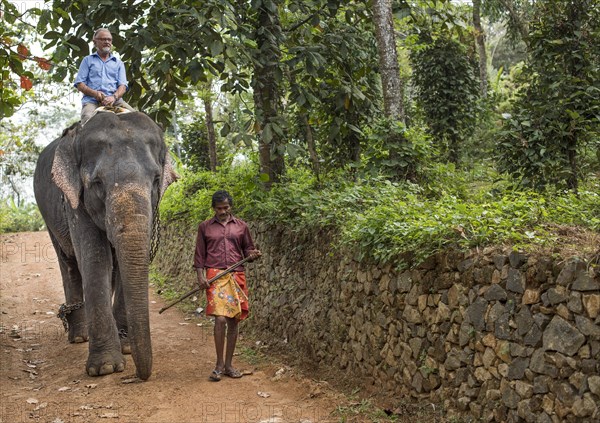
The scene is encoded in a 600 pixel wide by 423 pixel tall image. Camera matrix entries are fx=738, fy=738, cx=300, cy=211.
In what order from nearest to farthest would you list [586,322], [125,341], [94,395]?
[586,322] → [94,395] → [125,341]

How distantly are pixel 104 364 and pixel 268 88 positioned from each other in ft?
17.5

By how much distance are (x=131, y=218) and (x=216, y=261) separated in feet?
3.41

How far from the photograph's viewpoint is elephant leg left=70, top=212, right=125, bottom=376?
8148 mm

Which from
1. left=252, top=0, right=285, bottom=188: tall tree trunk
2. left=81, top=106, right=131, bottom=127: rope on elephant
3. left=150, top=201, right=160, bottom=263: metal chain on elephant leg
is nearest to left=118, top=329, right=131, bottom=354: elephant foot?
left=150, top=201, right=160, bottom=263: metal chain on elephant leg

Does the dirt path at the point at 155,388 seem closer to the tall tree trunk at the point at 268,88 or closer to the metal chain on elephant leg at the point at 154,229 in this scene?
the metal chain on elephant leg at the point at 154,229

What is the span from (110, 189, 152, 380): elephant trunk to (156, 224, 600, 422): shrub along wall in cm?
215

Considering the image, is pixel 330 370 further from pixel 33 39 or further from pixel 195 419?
pixel 33 39

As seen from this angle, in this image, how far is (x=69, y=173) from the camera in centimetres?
844

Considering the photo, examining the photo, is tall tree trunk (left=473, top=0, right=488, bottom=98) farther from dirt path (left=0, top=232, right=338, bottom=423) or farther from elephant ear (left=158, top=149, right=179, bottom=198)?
elephant ear (left=158, top=149, right=179, bottom=198)

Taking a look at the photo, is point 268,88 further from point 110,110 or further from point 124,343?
point 124,343

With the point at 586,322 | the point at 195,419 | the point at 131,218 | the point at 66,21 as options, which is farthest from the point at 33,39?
the point at 586,322

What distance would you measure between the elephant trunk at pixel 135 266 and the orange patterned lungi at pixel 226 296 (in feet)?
2.41

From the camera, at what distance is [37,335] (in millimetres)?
11250

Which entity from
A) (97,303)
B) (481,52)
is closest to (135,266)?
(97,303)
